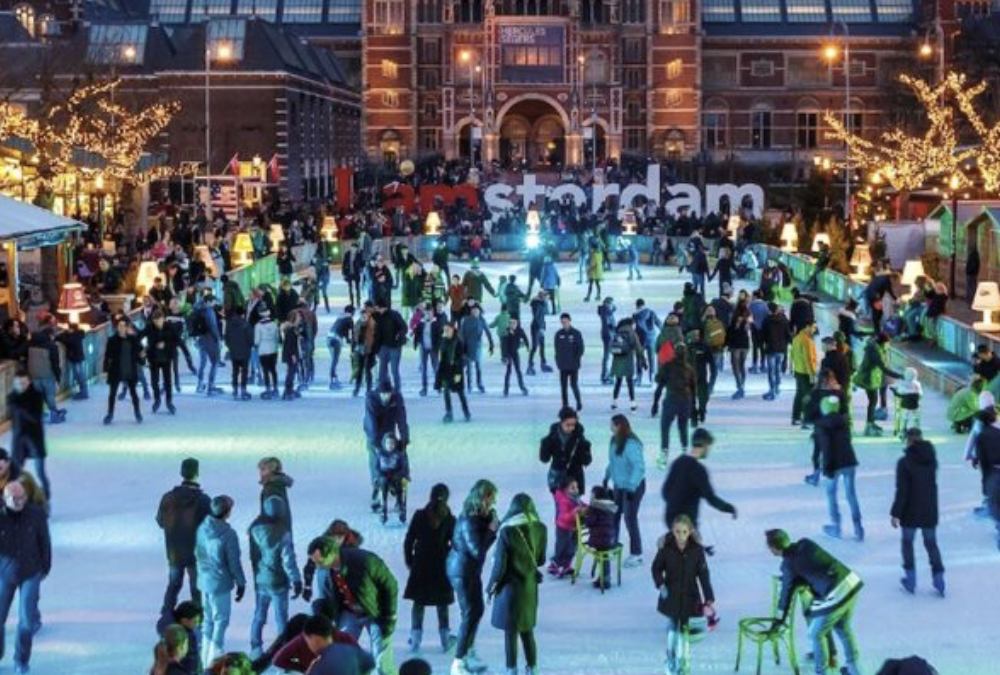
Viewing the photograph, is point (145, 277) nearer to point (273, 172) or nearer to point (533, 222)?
point (533, 222)

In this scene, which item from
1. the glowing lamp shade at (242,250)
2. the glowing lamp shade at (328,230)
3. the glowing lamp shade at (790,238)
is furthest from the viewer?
the glowing lamp shade at (328,230)

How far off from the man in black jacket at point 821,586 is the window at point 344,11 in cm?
7636

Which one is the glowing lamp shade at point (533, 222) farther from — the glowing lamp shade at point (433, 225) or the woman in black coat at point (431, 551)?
the woman in black coat at point (431, 551)

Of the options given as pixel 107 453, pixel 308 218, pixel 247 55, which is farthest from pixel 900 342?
pixel 247 55

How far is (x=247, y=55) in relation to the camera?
5562 cm

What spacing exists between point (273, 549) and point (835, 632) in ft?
10.0

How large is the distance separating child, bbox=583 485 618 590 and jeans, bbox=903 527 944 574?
1832mm

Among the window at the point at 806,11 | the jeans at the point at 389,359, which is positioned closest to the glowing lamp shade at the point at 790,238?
the jeans at the point at 389,359

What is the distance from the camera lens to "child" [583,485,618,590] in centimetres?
1200

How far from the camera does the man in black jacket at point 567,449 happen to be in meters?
12.9

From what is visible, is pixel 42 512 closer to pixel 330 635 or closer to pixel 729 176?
pixel 330 635

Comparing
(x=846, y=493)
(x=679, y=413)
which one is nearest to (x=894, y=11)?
(x=679, y=413)

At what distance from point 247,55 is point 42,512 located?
4625cm

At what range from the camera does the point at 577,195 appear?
2005 inches
